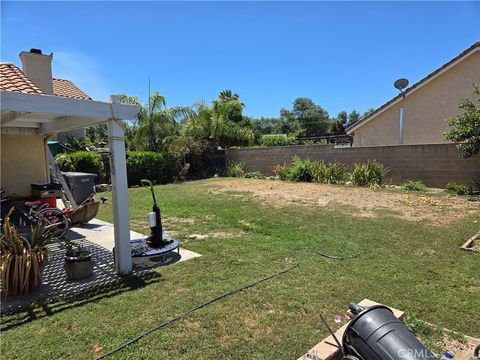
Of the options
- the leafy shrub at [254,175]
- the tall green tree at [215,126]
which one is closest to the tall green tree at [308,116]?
the tall green tree at [215,126]

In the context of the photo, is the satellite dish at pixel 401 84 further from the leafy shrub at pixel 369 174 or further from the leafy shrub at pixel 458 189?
the leafy shrub at pixel 458 189

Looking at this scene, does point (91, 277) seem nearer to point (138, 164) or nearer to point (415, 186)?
point (415, 186)

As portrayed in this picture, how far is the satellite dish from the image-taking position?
1555 centimetres

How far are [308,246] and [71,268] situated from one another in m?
3.69

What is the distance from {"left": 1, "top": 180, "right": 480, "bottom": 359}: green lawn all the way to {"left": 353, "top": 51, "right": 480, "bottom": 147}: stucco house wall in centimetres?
976

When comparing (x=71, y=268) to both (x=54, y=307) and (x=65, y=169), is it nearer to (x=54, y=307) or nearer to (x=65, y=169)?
(x=54, y=307)

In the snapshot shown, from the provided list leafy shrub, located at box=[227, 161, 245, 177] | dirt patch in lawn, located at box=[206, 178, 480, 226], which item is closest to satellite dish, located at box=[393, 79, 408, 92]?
dirt patch in lawn, located at box=[206, 178, 480, 226]

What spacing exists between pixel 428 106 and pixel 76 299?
16.0 metres

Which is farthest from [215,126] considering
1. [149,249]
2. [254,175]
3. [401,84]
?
[149,249]

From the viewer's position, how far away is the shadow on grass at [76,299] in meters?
3.46

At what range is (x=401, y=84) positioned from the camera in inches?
615

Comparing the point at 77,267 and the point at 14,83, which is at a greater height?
the point at 14,83

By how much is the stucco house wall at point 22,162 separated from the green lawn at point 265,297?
3.78 metres

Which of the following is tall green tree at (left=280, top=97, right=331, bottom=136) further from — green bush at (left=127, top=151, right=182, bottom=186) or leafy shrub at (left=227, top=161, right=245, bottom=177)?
green bush at (left=127, top=151, right=182, bottom=186)
